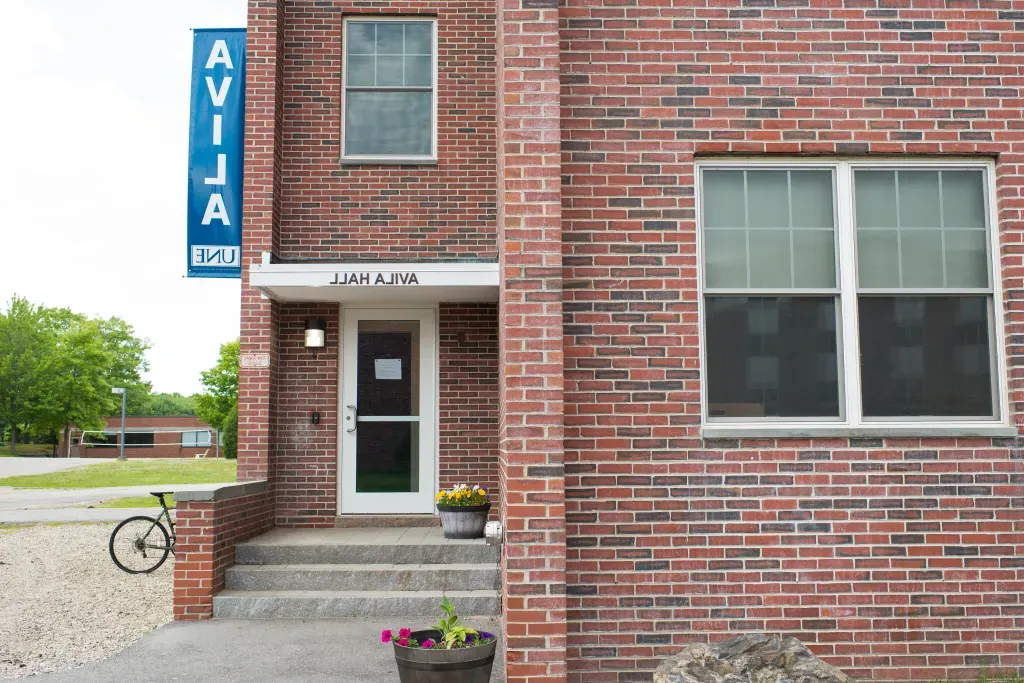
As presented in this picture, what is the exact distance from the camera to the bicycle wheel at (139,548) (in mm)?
9711

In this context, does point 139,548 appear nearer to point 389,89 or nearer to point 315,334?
point 315,334

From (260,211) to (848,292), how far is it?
601cm

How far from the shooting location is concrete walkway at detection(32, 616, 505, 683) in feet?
18.3

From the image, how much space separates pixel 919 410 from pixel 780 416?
898 millimetres

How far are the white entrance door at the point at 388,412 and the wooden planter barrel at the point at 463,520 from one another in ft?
3.55

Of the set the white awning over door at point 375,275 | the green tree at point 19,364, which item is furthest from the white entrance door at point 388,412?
the green tree at point 19,364

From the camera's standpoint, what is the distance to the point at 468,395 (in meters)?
9.08

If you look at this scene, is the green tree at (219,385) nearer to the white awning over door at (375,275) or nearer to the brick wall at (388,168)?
the brick wall at (388,168)

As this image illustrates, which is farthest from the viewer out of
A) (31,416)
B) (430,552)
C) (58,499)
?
(31,416)

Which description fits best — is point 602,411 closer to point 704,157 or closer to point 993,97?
point 704,157

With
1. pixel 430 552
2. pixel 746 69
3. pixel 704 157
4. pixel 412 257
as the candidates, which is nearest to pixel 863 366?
pixel 704 157

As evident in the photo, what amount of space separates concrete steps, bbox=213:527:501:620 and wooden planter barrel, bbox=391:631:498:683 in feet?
7.87

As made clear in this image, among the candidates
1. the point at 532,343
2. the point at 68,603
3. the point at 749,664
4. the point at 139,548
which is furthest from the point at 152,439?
the point at 749,664

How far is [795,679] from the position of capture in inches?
167
